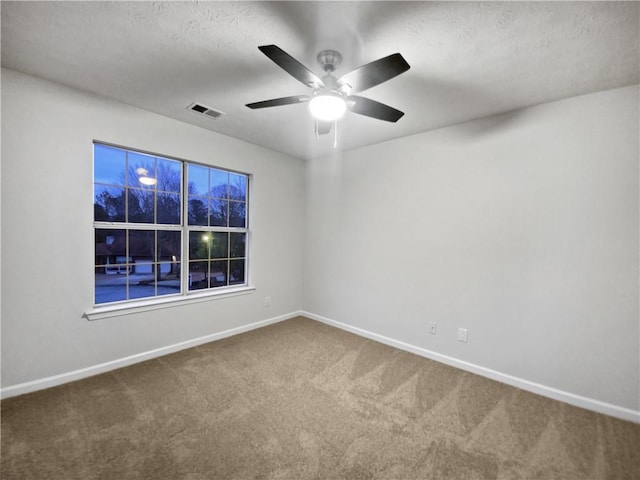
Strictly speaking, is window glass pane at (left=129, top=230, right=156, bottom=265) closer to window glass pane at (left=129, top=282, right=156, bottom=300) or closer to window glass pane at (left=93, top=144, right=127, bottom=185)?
window glass pane at (left=129, top=282, right=156, bottom=300)

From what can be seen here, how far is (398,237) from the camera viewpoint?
10.8 ft

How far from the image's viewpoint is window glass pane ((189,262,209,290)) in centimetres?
328

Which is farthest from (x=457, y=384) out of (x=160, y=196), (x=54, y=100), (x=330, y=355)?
(x=54, y=100)

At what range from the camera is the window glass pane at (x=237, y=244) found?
3666mm

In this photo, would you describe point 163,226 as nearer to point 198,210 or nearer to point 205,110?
point 198,210

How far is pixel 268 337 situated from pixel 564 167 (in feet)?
11.5

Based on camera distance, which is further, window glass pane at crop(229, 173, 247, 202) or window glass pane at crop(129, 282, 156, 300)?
window glass pane at crop(229, 173, 247, 202)

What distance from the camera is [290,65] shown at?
1.47 meters

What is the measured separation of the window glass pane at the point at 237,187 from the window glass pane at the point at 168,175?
0.66 meters

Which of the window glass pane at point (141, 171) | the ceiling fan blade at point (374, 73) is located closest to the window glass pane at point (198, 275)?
the window glass pane at point (141, 171)

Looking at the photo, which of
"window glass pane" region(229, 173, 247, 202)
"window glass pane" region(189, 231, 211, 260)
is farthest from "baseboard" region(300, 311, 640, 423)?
"window glass pane" region(229, 173, 247, 202)

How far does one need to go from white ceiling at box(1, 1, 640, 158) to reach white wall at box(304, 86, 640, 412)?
1.10ft

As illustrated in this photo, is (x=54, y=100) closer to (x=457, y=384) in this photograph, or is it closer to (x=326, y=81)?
(x=326, y=81)

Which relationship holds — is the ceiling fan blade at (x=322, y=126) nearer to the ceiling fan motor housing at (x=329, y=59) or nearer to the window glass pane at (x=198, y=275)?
the ceiling fan motor housing at (x=329, y=59)
